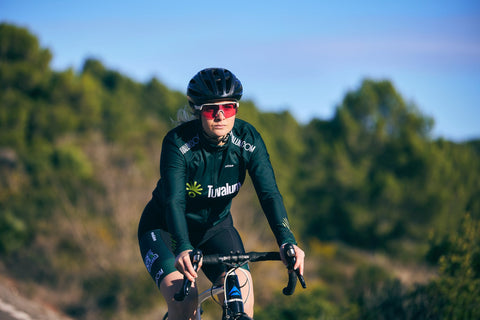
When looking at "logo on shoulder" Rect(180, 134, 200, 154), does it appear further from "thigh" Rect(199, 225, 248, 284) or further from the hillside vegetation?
the hillside vegetation

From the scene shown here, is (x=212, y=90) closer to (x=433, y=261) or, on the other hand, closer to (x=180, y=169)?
(x=180, y=169)

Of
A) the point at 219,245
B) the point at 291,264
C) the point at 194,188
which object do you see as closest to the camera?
the point at 291,264

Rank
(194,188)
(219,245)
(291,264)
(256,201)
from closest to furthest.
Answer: (291,264), (194,188), (219,245), (256,201)

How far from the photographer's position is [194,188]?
3.55 metres

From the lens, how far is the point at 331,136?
4194 centimetres

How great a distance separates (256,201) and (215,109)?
21.9 m

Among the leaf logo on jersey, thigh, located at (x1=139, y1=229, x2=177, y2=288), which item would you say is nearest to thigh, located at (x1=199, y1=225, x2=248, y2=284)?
thigh, located at (x1=139, y1=229, x2=177, y2=288)

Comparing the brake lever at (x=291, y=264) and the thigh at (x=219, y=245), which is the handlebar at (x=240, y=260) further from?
the thigh at (x=219, y=245)

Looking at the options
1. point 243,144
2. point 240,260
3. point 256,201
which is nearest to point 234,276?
point 240,260

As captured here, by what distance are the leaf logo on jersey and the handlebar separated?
59 cm

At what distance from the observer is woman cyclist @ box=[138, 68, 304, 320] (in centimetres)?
330

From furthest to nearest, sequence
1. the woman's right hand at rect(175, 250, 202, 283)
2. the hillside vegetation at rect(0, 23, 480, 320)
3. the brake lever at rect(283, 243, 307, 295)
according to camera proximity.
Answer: the hillside vegetation at rect(0, 23, 480, 320) < the brake lever at rect(283, 243, 307, 295) < the woman's right hand at rect(175, 250, 202, 283)

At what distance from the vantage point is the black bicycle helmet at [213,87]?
338 cm

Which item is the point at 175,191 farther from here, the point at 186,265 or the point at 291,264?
the point at 291,264
